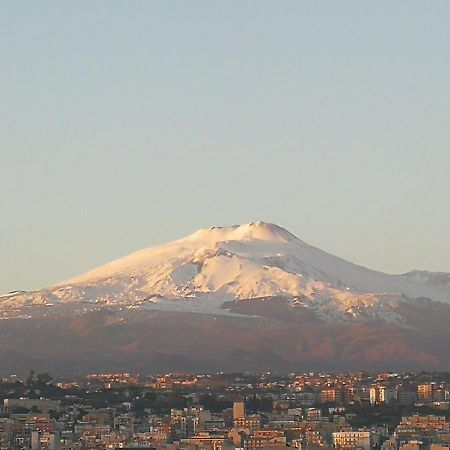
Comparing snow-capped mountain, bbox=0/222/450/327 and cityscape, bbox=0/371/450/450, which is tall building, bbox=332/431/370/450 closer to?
cityscape, bbox=0/371/450/450

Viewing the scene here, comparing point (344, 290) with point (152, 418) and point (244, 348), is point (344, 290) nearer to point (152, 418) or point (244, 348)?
point (244, 348)

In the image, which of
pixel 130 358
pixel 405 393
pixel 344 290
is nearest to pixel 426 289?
pixel 344 290

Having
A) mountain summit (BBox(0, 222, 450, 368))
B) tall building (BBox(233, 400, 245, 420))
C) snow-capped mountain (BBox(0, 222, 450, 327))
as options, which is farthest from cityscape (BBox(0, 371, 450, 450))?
snow-capped mountain (BBox(0, 222, 450, 327))

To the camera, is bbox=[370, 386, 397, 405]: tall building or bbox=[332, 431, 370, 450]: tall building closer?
bbox=[332, 431, 370, 450]: tall building

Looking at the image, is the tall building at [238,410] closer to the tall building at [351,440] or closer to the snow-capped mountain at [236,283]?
the tall building at [351,440]

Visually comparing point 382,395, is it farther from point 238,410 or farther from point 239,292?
point 239,292

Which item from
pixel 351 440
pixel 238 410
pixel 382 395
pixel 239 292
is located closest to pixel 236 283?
pixel 239 292
